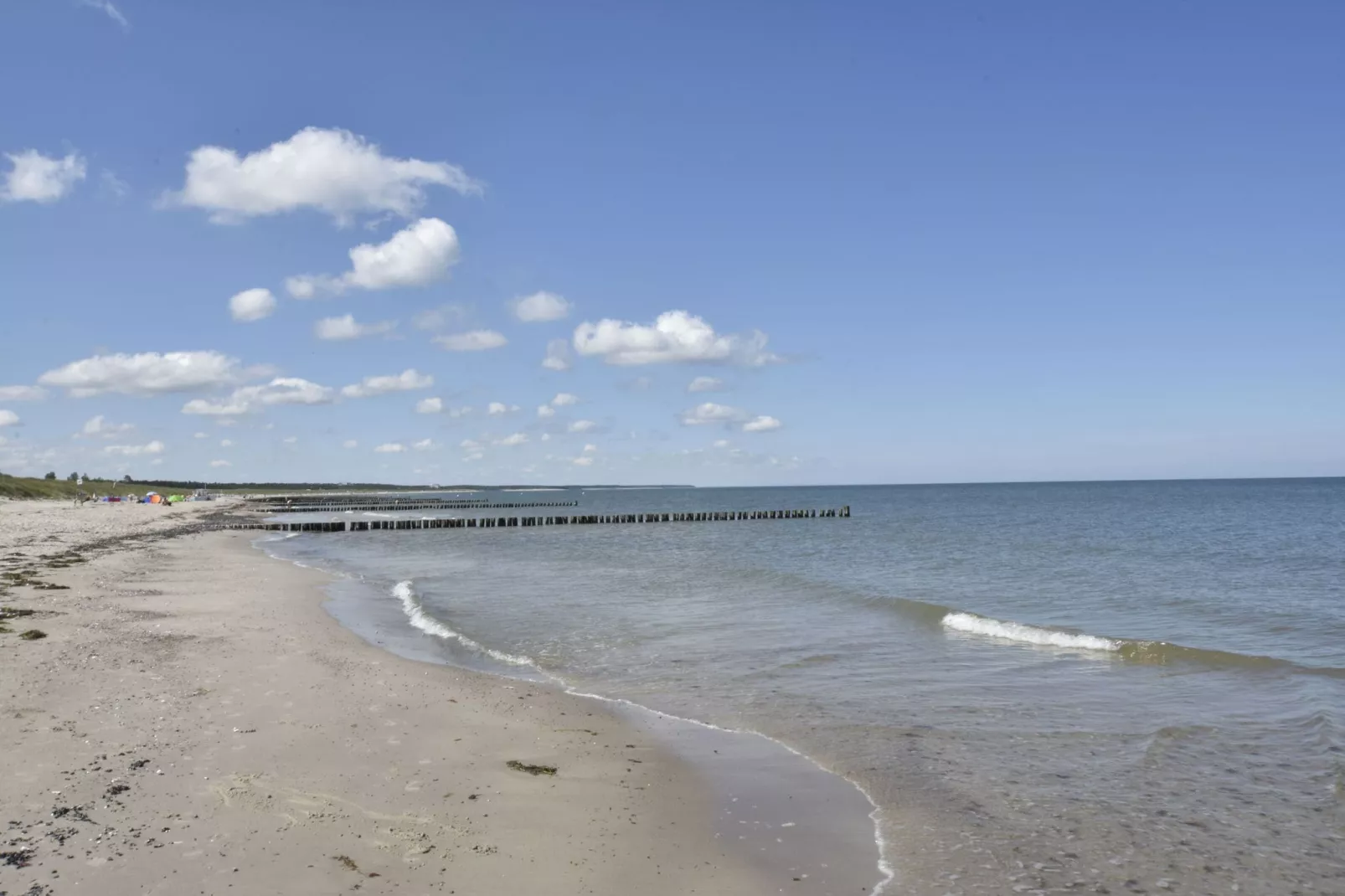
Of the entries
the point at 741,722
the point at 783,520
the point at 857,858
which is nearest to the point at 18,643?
the point at 741,722

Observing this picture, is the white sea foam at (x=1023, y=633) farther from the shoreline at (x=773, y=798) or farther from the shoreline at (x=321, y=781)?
the shoreline at (x=321, y=781)

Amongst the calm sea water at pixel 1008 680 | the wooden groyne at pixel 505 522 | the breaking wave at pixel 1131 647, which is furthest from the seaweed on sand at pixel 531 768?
the wooden groyne at pixel 505 522

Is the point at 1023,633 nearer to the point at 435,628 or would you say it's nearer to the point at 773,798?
the point at 773,798

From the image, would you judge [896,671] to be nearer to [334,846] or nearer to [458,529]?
[334,846]

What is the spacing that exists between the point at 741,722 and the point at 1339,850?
6858mm

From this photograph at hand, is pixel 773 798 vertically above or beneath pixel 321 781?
beneath

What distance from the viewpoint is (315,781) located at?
8.98m

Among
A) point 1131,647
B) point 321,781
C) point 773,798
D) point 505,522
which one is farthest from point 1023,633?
point 505,522

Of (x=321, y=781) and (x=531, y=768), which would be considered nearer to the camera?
(x=321, y=781)

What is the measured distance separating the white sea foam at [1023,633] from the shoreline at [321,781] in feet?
36.2

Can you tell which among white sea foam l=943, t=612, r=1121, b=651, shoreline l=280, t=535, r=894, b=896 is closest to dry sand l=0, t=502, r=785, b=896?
shoreline l=280, t=535, r=894, b=896

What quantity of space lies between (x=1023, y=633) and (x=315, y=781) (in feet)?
53.0

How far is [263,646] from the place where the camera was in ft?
54.8

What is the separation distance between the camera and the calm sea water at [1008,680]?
26.6 ft
